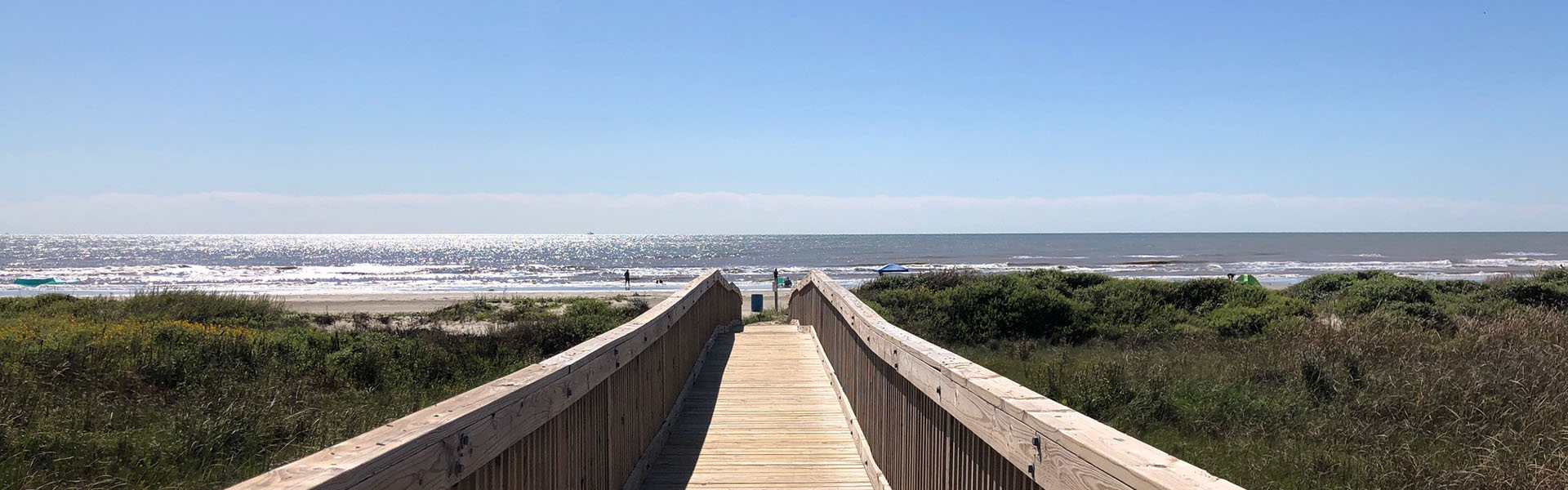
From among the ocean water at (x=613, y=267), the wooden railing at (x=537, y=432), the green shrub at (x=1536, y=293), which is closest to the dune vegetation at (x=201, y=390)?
the wooden railing at (x=537, y=432)

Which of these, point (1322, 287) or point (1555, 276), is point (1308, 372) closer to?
point (1322, 287)

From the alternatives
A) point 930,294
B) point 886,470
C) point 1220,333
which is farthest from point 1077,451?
point 930,294

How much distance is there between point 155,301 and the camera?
16.2 m

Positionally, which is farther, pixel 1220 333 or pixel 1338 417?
pixel 1220 333

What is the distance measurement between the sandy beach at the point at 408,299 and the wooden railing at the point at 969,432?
2673 centimetres

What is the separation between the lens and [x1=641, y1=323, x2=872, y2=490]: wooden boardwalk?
5.11m

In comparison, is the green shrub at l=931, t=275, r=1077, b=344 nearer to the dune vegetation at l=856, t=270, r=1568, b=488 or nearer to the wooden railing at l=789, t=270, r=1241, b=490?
the dune vegetation at l=856, t=270, r=1568, b=488

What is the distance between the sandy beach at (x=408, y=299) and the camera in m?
33.9

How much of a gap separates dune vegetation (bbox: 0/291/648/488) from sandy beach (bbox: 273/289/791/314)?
68.1 feet

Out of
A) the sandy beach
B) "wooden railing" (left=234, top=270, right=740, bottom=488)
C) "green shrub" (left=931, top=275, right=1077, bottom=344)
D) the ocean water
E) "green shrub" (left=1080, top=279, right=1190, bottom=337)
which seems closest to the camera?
"wooden railing" (left=234, top=270, right=740, bottom=488)

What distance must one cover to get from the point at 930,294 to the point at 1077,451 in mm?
15445

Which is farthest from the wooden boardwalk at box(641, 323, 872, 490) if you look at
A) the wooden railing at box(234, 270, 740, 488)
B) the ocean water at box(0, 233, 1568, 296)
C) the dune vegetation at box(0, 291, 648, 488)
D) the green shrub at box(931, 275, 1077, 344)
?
the ocean water at box(0, 233, 1568, 296)

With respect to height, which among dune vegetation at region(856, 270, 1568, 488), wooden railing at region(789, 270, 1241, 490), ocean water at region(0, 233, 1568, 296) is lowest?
ocean water at region(0, 233, 1568, 296)

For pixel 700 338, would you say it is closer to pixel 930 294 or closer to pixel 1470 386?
pixel 1470 386
